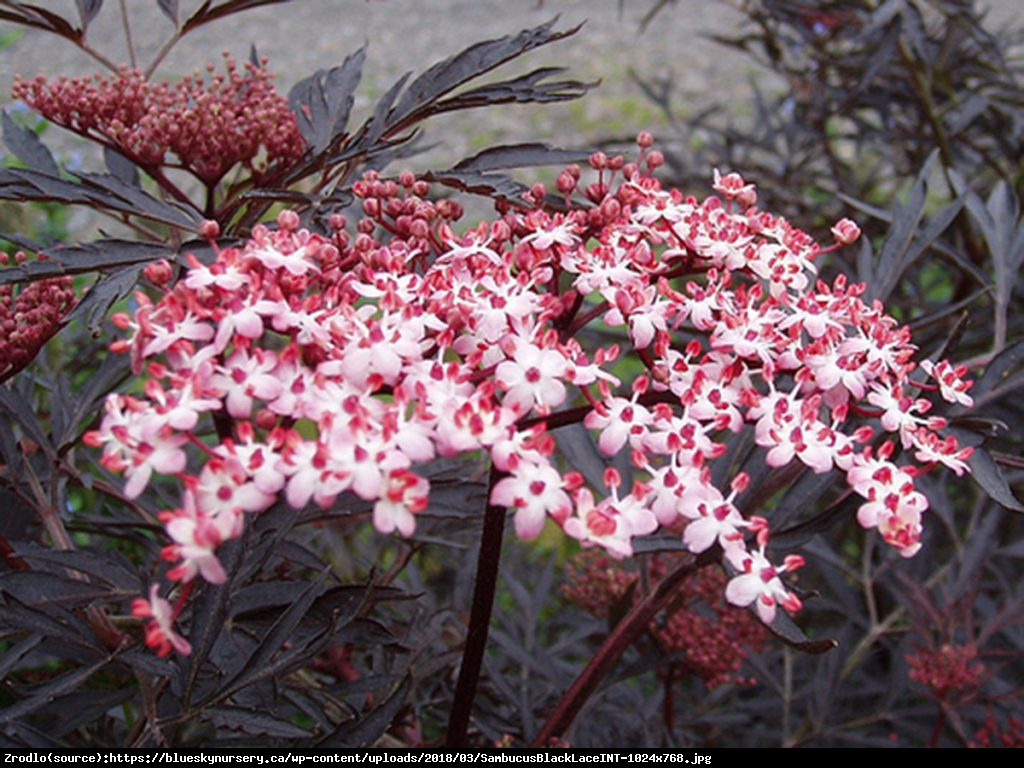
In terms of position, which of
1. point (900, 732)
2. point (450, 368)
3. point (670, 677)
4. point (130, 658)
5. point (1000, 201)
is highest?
point (450, 368)

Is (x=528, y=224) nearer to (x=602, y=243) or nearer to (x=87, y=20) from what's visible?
(x=602, y=243)

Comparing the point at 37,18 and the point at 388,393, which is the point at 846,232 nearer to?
the point at 388,393

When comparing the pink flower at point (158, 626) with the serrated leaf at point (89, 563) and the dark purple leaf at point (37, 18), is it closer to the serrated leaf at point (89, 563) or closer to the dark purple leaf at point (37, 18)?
the serrated leaf at point (89, 563)

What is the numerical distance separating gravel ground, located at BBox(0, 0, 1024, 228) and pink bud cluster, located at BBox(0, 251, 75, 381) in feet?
12.4

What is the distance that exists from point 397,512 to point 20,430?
61cm

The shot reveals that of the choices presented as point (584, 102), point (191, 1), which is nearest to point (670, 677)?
point (584, 102)

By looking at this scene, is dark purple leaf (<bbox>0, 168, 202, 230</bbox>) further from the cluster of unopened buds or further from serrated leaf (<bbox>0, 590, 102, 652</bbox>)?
serrated leaf (<bbox>0, 590, 102, 652</bbox>)

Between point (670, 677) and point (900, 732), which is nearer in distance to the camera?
point (670, 677)

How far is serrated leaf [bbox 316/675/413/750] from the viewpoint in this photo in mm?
726

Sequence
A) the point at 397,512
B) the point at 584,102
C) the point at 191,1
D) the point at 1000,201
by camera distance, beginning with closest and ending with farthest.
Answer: the point at 397,512 → the point at 1000,201 → the point at 584,102 → the point at 191,1

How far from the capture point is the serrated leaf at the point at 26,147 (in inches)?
37.9

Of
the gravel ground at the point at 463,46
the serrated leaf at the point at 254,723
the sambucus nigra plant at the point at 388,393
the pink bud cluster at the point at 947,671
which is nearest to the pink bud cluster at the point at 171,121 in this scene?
the sambucus nigra plant at the point at 388,393

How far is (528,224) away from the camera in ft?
2.32

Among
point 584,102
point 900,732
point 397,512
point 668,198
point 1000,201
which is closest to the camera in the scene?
point 397,512
